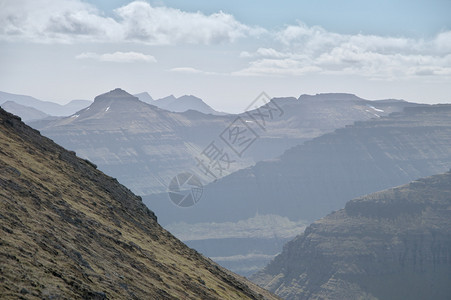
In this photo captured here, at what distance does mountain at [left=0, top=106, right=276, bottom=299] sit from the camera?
4297 centimetres

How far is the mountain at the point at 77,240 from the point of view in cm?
4297

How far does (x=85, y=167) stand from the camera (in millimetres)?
100688

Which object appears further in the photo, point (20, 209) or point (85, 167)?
point (85, 167)

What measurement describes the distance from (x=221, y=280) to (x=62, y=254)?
4150 centimetres

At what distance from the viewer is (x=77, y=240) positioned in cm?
5725

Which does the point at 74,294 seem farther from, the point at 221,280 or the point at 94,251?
the point at 221,280

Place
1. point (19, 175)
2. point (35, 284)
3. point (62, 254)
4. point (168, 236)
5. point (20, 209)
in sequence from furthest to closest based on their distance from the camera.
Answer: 1. point (168, 236)
2. point (19, 175)
3. point (20, 209)
4. point (62, 254)
5. point (35, 284)

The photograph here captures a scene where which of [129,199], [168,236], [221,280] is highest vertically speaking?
[129,199]

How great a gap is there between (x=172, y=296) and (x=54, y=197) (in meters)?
18.6

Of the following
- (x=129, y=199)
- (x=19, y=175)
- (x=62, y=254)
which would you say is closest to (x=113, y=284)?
(x=62, y=254)

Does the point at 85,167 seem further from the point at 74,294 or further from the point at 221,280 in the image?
the point at 74,294

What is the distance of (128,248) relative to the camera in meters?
69.5

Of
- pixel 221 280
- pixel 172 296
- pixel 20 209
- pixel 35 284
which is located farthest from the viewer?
pixel 221 280

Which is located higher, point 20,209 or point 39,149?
point 39,149
